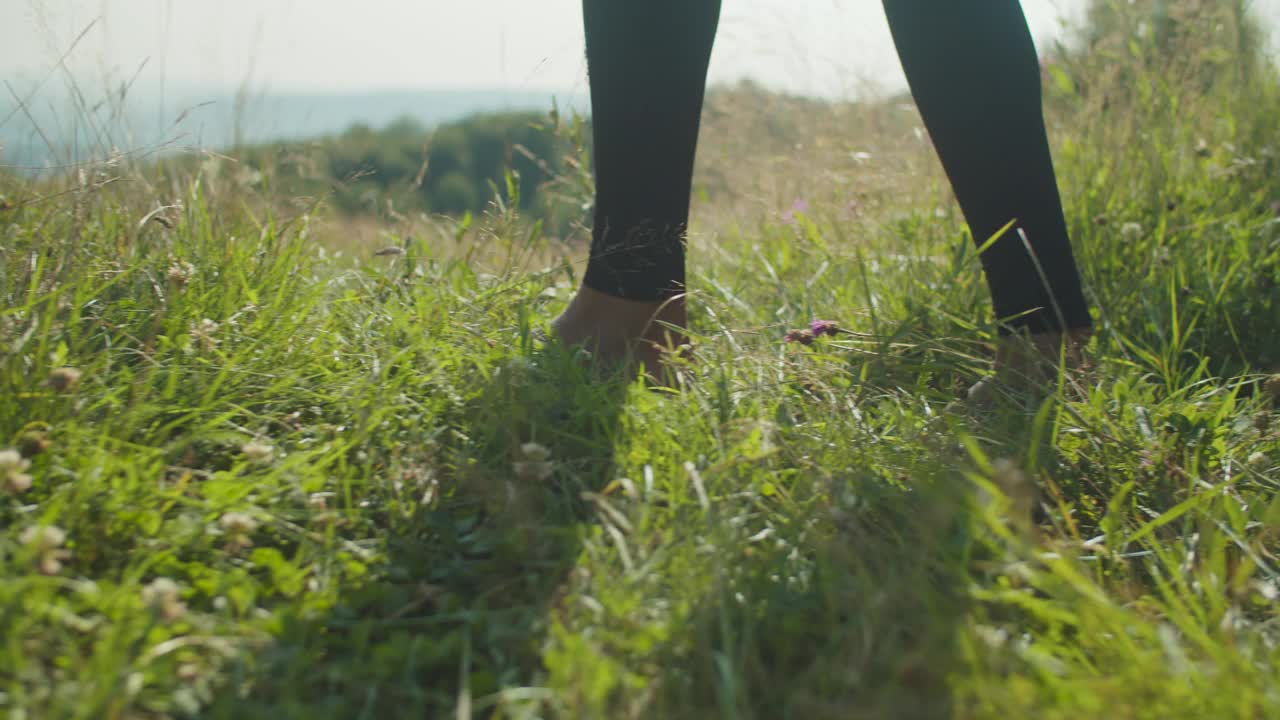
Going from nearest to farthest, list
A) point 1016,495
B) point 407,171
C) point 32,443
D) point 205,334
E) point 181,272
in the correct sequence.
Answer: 1. point 1016,495
2. point 32,443
3. point 205,334
4. point 181,272
5. point 407,171

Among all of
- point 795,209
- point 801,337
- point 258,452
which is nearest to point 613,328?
point 801,337

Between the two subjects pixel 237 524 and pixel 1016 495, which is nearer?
pixel 1016 495

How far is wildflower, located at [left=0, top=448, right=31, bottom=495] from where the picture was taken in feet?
3.17

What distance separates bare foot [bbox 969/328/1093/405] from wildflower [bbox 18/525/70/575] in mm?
1376

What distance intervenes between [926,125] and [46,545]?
4.79ft

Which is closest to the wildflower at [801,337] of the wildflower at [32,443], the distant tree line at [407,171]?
the distant tree line at [407,171]

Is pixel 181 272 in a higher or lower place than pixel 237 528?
higher

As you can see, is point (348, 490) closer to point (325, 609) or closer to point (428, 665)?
point (325, 609)

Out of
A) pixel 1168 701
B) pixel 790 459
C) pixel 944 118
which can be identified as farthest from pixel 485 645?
pixel 944 118

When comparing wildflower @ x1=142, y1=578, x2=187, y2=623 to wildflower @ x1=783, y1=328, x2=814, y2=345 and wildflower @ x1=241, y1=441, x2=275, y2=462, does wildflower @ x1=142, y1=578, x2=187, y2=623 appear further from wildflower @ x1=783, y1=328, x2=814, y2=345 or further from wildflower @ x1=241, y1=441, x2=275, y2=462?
wildflower @ x1=783, y1=328, x2=814, y2=345

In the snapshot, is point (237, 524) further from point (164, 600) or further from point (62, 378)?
point (62, 378)

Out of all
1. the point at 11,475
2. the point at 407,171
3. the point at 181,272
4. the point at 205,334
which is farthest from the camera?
the point at 407,171

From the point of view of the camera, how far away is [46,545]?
0.89 metres

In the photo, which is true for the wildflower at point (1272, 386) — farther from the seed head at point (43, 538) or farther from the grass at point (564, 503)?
the seed head at point (43, 538)
